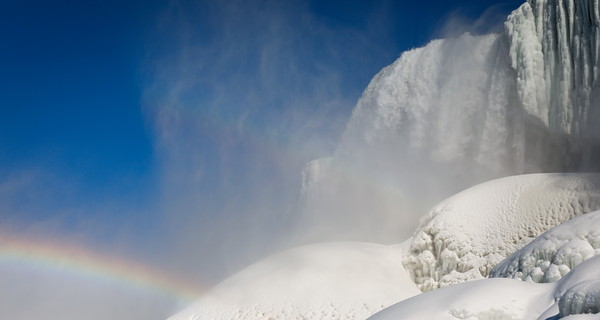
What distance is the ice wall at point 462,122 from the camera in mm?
15422

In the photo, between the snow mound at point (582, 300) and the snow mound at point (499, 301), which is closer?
the snow mound at point (582, 300)

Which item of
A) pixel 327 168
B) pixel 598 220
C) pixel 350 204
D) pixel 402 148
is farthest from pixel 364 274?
pixel 327 168

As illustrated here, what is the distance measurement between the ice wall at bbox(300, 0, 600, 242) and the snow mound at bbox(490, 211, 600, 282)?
9.30m

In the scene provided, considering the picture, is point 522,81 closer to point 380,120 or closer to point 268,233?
point 380,120

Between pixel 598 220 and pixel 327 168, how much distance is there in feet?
72.0

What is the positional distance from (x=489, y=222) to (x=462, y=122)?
7782 mm

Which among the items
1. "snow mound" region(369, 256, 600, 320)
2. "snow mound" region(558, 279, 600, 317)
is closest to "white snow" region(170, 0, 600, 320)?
"snow mound" region(369, 256, 600, 320)

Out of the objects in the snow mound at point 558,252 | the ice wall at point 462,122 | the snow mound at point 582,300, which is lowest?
the snow mound at point 582,300

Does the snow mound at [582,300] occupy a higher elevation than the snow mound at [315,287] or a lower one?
lower

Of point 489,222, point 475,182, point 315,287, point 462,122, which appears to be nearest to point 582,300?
point 315,287

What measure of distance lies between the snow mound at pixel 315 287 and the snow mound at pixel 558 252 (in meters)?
6.67

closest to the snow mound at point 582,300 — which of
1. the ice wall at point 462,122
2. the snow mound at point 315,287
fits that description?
the snow mound at point 315,287

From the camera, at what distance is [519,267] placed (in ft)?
21.8

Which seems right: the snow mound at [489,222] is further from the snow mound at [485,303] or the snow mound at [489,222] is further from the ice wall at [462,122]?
the snow mound at [485,303]
